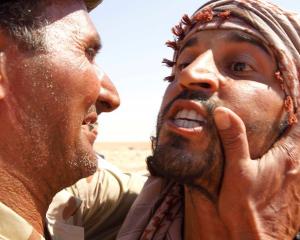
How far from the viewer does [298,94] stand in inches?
156

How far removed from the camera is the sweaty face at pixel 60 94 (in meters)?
2.83

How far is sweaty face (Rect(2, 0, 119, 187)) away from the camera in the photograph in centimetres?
283

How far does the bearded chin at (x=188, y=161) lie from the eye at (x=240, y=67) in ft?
1.97

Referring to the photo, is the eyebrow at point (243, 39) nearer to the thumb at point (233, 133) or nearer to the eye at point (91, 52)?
the thumb at point (233, 133)

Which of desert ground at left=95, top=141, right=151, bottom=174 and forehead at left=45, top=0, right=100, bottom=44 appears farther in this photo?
desert ground at left=95, top=141, right=151, bottom=174

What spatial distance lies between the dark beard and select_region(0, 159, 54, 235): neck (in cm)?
101

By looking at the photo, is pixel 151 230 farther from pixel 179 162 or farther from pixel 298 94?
pixel 298 94

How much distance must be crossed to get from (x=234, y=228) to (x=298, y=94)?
1.18 meters

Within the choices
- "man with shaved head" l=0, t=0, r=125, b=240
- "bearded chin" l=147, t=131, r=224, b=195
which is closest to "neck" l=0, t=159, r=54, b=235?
"man with shaved head" l=0, t=0, r=125, b=240

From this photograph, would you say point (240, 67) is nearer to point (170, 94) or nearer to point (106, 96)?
point (170, 94)

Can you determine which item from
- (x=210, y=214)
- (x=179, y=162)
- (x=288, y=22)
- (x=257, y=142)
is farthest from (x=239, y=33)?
(x=210, y=214)

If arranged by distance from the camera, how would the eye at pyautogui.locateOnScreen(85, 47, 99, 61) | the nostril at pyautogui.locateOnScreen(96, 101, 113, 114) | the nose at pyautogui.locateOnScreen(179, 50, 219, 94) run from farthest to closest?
the nose at pyautogui.locateOnScreen(179, 50, 219, 94) → the nostril at pyautogui.locateOnScreen(96, 101, 113, 114) → the eye at pyautogui.locateOnScreen(85, 47, 99, 61)

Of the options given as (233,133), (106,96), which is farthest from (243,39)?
(106,96)

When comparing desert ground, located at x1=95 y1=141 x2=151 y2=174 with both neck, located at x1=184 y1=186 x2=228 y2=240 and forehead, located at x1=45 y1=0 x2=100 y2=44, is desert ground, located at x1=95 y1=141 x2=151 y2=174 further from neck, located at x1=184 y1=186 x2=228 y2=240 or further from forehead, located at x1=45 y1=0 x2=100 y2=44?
forehead, located at x1=45 y1=0 x2=100 y2=44
